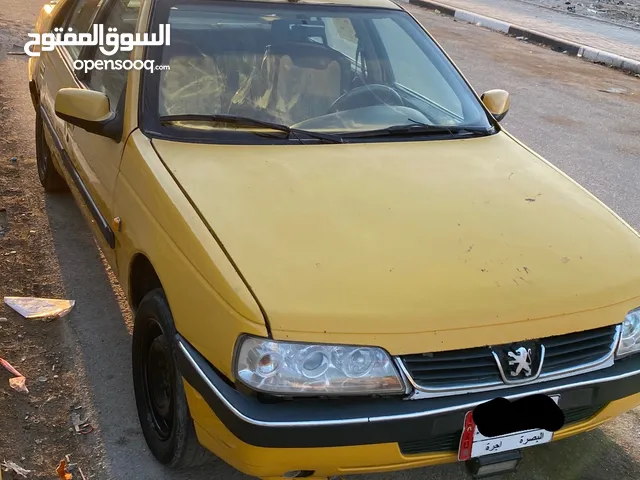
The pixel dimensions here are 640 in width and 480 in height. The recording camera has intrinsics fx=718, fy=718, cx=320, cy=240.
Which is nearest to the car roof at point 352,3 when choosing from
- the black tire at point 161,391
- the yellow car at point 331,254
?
the yellow car at point 331,254

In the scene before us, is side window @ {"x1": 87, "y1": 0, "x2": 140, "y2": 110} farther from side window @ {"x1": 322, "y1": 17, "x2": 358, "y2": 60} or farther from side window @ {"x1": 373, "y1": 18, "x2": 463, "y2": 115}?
side window @ {"x1": 373, "y1": 18, "x2": 463, "y2": 115}

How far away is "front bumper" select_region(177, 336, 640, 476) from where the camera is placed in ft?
6.16

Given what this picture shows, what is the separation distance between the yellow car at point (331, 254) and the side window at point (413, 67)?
0.01 metres

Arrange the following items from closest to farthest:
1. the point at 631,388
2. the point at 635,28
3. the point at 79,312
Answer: the point at 631,388 → the point at 79,312 → the point at 635,28

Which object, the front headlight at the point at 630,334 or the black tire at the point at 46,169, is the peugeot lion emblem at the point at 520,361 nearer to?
the front headlight at the point at 630,334

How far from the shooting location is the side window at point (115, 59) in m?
3.08

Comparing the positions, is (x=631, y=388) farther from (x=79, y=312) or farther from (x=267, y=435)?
(x=79, y=312)

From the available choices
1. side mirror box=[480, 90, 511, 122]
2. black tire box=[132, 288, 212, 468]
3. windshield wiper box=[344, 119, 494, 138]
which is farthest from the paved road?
black tire box=[132, 288, 212, 468]

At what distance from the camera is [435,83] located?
3359 millimetres

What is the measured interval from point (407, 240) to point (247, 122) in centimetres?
93

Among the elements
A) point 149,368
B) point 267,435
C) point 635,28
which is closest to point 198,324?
point 267,435

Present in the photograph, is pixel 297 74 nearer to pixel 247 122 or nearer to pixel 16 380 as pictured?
pixel 247 122

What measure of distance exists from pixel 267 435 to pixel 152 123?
1.37 metres

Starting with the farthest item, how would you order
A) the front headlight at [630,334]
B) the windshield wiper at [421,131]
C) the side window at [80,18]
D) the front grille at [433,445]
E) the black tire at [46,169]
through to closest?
the black tire at [46,169] < the side window at [80,18] < the windshield wiper at [421,131] < the front headlight at [630,334] < the front grille at [433,445]
